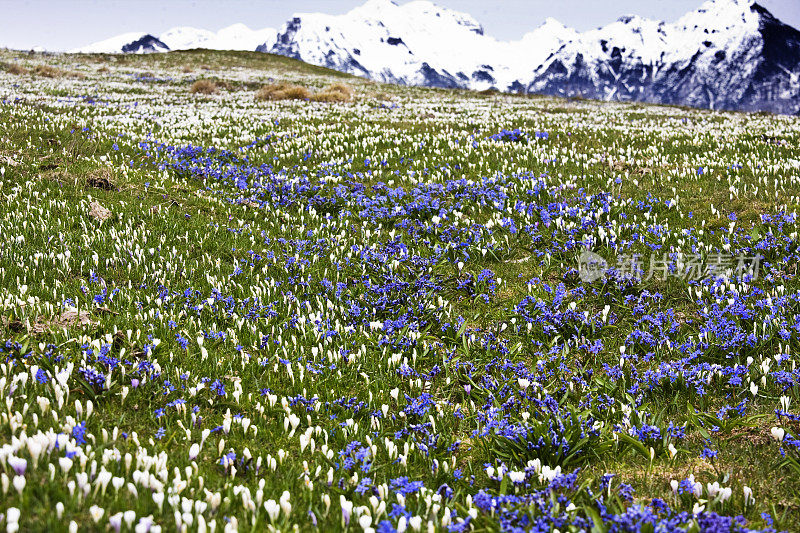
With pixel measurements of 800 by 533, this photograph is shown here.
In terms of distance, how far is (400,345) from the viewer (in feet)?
20.3

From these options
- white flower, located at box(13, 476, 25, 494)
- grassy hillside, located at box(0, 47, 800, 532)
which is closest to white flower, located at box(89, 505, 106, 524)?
grassy hillside, located at box(0, 47, 800, 532)

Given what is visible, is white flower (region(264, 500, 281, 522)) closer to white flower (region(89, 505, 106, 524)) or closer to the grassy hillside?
the grassy hillside

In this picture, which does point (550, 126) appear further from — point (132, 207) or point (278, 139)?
point (132, 207)

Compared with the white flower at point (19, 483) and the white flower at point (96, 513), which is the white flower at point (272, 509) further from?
the white flower at point (19, 483)

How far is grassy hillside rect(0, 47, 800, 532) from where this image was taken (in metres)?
3.58

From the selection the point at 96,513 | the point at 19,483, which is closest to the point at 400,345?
the point at 96,513

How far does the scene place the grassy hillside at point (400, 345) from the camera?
3580 millimetres

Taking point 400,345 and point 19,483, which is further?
point 400,345

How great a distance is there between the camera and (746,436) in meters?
4.64

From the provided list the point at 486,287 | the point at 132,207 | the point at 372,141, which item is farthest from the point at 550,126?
the point at 132,207

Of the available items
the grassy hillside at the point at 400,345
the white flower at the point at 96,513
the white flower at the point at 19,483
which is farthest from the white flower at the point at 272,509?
the white flower at the point at 19,483

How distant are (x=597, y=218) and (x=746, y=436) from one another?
5.29 meters

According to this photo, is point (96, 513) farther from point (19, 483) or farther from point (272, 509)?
point (272, 509)

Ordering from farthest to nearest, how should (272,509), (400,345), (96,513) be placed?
(400,345)
(272,509)
(96,513)
